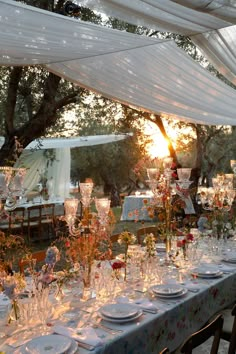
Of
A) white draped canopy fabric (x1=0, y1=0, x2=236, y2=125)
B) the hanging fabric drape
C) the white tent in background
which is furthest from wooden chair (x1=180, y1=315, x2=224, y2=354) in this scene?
the white tent in background

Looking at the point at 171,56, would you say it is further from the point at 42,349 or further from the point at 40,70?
the point at 42,349

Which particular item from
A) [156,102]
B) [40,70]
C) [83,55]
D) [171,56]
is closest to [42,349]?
[83,55]

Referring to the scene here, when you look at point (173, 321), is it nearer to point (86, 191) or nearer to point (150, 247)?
point (150, 247)

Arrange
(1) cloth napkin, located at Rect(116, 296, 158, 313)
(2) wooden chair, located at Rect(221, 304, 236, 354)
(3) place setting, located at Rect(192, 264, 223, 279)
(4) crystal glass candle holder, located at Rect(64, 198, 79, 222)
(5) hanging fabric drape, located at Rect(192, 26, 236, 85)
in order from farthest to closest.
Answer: (5) hanging fabric drape, located at Rect(192, 26, 236, 85) → (3) place setting, located at Rect(192, 264, 223, 279) → (4) crystal glass candle holder, located at Rect(64, 198, 79, 222) → (2) wooden chair, located at Rect(221, 304, 236, 354) → (1) cloth napkin, located at Rect(116, 296, 158, 313)

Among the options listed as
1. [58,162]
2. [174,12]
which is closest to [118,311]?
[174,12]

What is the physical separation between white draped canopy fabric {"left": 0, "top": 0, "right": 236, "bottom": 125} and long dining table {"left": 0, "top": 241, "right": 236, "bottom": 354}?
171 cm

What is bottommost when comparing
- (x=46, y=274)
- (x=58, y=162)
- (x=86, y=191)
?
(x=46, y=274)

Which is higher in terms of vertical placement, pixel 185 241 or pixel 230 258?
pixel 185 241

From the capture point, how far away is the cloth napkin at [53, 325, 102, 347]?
6.12ft

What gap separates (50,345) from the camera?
1.79 metres

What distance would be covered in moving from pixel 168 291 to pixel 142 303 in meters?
0.22

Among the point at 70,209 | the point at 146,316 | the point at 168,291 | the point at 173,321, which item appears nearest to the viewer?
the point at 146,316

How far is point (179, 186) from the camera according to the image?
3.42 m

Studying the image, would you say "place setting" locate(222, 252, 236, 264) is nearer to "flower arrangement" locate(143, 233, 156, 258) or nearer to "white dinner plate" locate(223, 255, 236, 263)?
"white dinner plate" locate(223, 255, 236, 263)
